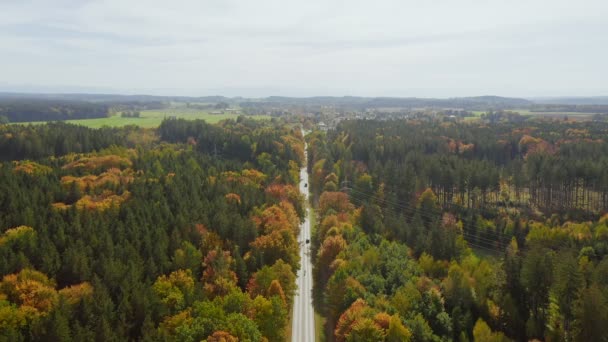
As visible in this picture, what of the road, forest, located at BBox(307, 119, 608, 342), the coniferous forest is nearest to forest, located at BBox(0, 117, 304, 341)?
the coniferous forest

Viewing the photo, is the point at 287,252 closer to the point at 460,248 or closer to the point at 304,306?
the point at 304,306

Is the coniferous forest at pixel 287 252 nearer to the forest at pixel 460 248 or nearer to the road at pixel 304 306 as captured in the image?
the forest at pixel 460 248

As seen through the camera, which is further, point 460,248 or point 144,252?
point 460,248

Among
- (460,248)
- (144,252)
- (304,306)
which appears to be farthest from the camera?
(460,248)

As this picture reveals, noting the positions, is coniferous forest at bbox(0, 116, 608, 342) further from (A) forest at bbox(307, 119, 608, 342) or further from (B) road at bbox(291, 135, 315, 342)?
(B) road at bbox(291, 135, 315, 342)

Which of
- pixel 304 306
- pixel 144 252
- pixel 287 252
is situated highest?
pixel 144 252

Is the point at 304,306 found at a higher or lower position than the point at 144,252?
lower

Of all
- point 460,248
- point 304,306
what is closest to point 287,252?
point 304,306
